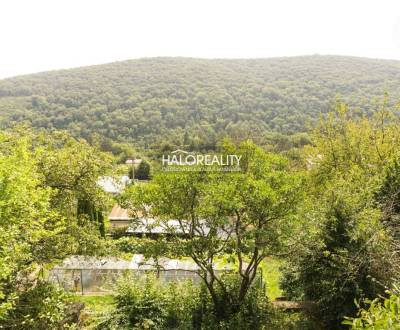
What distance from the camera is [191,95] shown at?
77.0 metres

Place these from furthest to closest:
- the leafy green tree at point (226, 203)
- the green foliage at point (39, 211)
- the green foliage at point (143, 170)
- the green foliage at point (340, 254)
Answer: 1. the green foliage at point (143, 170)
2. the green foliage at point (340, 254)
3. the leafy green tree at point (226, 203)
4. the green foliage at point (39, 211)

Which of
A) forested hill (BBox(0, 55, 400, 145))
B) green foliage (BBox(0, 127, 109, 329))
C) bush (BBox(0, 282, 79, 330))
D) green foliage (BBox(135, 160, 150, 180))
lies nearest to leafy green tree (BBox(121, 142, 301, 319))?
green foliage (BBox(0, 127, 109, 329))

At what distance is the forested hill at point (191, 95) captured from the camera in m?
57.2

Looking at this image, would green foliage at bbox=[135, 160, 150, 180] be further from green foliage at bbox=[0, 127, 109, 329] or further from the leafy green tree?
the leafy green tree

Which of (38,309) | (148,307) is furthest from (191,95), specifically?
(38,309)

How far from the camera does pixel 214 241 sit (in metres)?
8.55

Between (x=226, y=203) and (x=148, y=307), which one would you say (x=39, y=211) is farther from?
(x=226, y=203)

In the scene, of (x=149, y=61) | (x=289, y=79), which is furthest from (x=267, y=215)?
(x=149, y=61)

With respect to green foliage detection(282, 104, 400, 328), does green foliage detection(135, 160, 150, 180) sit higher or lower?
higher

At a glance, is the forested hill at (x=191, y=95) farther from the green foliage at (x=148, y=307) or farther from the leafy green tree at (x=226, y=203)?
the leafy green tree at (x=226, y=203)

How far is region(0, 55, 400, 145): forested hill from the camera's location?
188 ft

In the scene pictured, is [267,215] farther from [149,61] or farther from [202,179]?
[149,61]

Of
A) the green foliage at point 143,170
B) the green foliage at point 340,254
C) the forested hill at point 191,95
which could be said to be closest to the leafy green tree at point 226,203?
the green foliage at point 340,254

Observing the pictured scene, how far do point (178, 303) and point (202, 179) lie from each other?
3858mm
